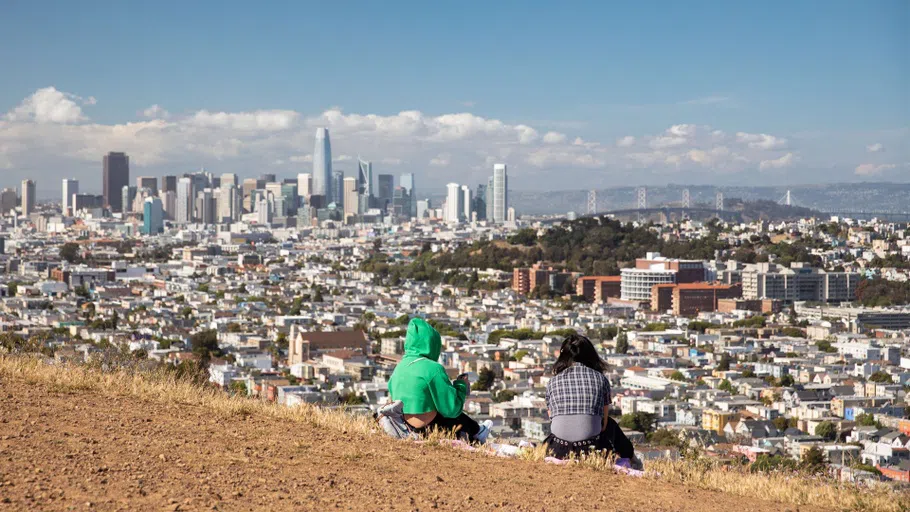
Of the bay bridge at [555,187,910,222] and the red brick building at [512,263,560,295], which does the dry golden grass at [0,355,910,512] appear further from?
the bay bridge at [555,187,910,222]

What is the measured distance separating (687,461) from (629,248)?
1875 inches

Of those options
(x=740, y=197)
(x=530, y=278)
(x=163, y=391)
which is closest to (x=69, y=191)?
(x=740, y=197)

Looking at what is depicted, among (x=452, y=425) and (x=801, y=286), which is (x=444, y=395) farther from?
(x=801, y=286)

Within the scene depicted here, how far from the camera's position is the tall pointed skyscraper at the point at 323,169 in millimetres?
133125

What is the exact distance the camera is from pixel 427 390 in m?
4.43

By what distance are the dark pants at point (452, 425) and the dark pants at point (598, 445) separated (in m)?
0.37

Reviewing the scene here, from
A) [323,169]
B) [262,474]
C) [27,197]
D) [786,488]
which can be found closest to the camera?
[262,474]

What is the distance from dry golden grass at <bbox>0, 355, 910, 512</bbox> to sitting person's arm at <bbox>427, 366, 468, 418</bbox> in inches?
4.6

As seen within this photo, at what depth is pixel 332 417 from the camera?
4.70m

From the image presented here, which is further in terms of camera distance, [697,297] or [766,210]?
[766,210]

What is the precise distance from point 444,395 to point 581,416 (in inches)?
21.5

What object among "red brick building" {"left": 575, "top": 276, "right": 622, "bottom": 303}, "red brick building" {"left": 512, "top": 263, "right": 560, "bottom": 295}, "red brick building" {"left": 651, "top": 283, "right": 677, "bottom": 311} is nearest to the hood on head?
"red brick building" {"left": 651, "top": 283, "right": 677, "bottom": 311}

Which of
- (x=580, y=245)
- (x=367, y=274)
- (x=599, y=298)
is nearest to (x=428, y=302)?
(x=599, y=298)

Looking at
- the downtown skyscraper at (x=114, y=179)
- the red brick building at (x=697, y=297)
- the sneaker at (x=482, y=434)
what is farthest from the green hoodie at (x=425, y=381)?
the downtown skyscraper at (x=114, y=179)
